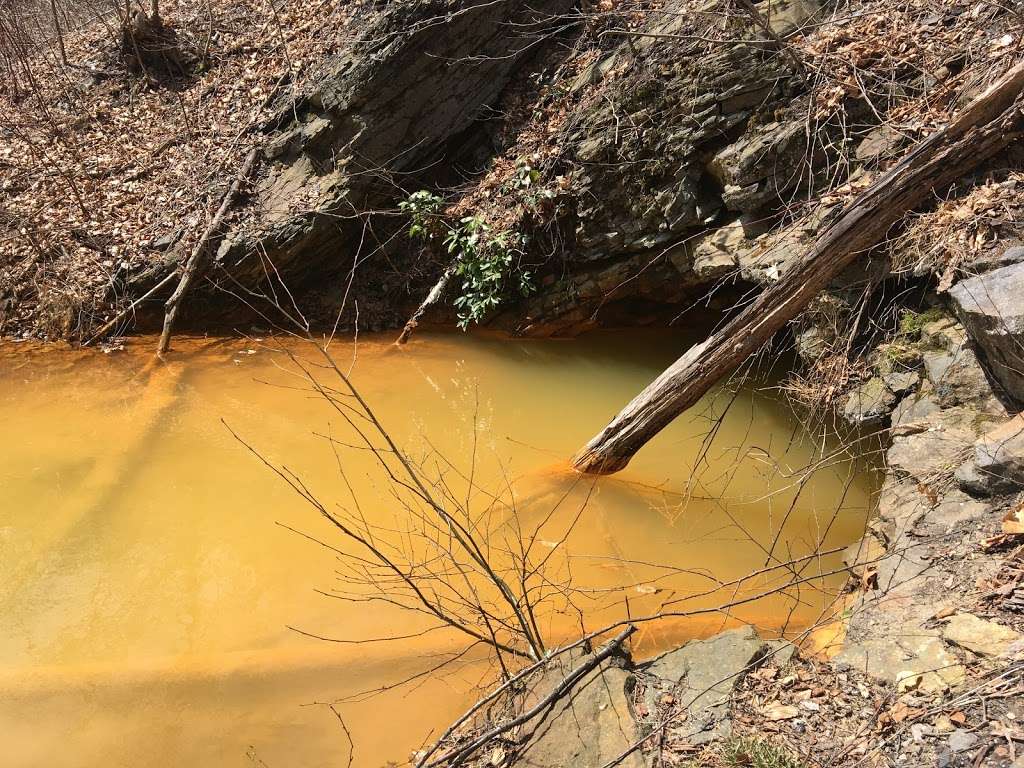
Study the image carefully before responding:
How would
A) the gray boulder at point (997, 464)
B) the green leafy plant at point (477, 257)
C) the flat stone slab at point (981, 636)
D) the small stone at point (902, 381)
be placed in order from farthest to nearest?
the green leafy plant at point (477, 257)
the small stone at point (902, 381)
the gray boulder at point (997, 464)
the flat stone slab at point (981, 636)

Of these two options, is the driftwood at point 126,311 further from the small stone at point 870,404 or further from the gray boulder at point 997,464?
the gray boulder at point 997,464

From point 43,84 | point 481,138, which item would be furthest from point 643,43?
point 43,84

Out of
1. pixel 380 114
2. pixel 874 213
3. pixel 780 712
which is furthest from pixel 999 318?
pixel 380 114

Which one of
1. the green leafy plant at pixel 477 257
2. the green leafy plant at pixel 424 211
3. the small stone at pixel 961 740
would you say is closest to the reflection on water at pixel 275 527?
the green leafy plant at pixel 477 257

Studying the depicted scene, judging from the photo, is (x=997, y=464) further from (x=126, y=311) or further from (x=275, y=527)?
(x=126, y=311)

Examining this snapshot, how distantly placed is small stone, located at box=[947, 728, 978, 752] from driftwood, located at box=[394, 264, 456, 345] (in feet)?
20.2

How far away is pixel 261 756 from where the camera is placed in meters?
3.31

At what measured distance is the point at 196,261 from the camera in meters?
7.56

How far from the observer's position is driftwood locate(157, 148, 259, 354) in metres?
7.33

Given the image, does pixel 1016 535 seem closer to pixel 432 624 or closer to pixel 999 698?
pixel 999 698

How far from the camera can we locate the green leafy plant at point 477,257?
7.32 metres

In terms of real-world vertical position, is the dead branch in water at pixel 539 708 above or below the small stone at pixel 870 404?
above

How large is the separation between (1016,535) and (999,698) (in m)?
0.91

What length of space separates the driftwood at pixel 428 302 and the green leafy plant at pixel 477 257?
0.15 metres
